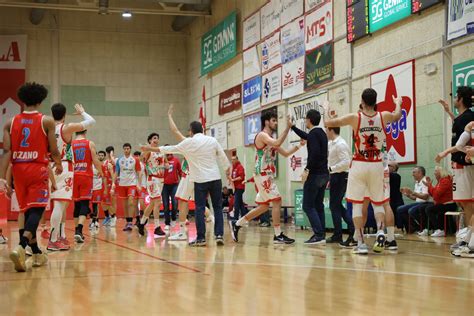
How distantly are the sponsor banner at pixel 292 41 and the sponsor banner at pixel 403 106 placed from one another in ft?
13.1

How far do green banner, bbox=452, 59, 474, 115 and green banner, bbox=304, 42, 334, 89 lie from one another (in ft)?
14.4

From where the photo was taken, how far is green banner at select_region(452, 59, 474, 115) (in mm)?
10633

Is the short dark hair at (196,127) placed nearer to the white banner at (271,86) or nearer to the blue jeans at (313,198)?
the blue jeans at (313,198)

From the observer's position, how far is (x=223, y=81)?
2278 cm

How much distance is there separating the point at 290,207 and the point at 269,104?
323 centimetres

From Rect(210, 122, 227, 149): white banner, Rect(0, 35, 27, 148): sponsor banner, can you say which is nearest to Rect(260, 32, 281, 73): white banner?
Rect(210, 122, 227, 149): white banner

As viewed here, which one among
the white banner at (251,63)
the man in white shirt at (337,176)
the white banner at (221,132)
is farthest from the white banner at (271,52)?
the man in white shirt at (337,176)

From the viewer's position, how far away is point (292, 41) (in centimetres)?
1714

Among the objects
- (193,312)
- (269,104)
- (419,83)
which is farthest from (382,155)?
(269,104)

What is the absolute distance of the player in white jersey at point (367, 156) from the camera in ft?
24.3

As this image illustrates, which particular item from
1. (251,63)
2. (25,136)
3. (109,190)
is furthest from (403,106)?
(251,63)

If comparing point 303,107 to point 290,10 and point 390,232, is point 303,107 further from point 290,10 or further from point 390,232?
point 390,232

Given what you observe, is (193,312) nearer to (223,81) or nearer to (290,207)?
(290,207)

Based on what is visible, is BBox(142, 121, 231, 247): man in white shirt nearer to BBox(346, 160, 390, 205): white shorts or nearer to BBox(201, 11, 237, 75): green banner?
BBox(346, 160, 390, 205): white shorts
